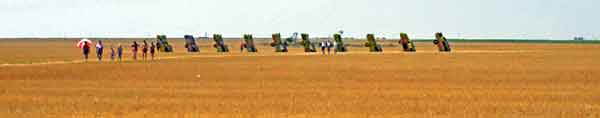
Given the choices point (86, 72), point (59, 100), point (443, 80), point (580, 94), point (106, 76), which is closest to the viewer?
point (59, 100)

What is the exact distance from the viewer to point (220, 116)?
15508mm

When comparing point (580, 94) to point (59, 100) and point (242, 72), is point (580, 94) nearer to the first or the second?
point (59, 100)

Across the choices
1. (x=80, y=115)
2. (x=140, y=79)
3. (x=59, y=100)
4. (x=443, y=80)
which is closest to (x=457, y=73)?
(x=443, y=80)

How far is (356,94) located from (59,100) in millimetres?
5148

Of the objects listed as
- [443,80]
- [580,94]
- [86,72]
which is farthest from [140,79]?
[580,94]

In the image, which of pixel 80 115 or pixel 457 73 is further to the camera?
pixel 457 73

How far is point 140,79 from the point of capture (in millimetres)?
26172

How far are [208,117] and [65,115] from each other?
6.54ft

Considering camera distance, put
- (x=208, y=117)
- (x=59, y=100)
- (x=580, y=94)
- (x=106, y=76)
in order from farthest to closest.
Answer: (x=106, y=76)
(x=580, y=94)
(x=59, y=100)
(x=208, y=117)

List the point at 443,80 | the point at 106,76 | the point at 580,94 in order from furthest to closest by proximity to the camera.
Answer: the point at 106,76 → the point at 443,80 → the point at 580,94

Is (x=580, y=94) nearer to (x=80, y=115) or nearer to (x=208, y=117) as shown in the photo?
(x=208, y=117)

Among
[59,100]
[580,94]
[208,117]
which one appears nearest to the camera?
[208,117]

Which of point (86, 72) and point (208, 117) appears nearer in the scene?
point (208, 117)


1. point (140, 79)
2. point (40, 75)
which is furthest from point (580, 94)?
point (40, 75)
